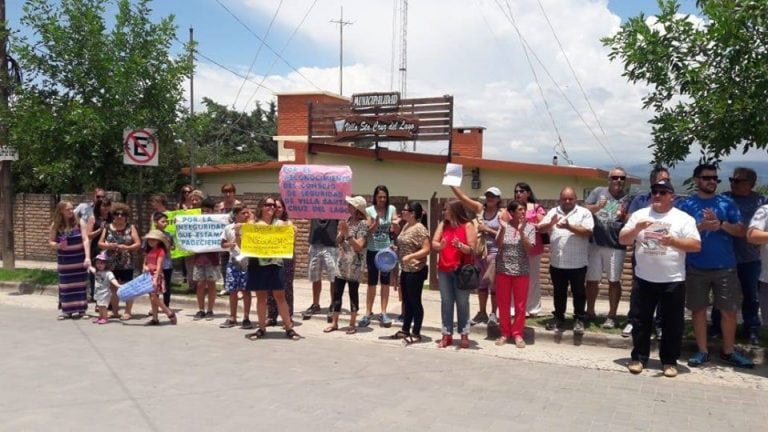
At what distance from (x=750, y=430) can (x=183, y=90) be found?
10976 mm

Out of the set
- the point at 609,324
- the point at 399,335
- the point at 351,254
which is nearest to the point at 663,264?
the point at 609,324

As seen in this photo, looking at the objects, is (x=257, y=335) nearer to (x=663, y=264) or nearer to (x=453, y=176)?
(x=453, y=176)

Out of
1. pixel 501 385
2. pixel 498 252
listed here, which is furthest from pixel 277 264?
pixel 501 385

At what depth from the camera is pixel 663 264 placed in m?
6.17

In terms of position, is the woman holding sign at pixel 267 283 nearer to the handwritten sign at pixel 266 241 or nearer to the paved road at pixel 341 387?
the handwritten sign at pixel 266 241

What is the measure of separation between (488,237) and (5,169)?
10833 millimetres

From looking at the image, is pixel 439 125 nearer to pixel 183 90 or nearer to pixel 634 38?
pixel 183 90

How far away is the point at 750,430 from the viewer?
4.77 m

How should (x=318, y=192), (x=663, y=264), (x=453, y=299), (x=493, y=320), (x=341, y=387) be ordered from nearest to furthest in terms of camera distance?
(x=341, y=387) < (x=663, y=264) < (x=453, y=299) < (x=493, y=320) < (x=318, y=192)

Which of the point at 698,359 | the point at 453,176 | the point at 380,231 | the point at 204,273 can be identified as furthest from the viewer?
the point at 204,273

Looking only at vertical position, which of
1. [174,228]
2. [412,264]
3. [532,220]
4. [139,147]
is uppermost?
[139,147]

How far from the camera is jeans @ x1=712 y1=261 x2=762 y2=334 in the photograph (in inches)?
271

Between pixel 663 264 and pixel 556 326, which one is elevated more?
pixel 663 264

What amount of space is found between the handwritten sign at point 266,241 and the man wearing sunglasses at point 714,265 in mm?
4588
